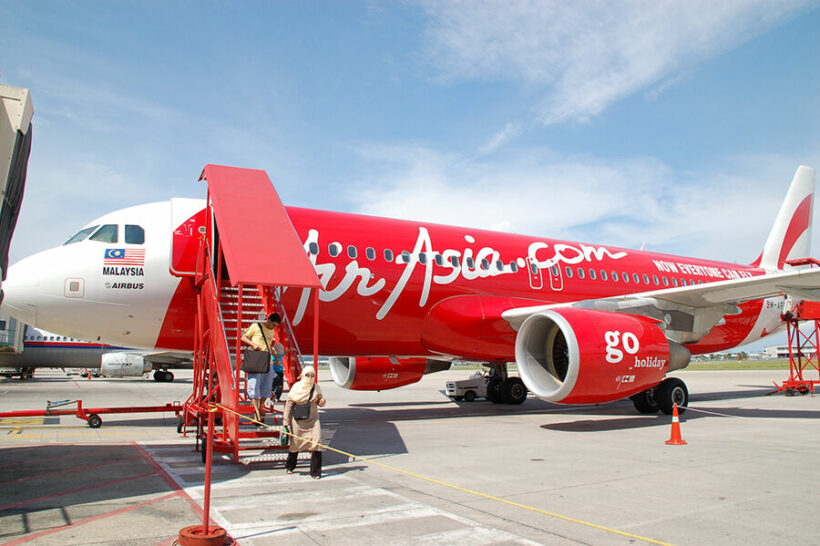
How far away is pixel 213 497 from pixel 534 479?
10.6ft

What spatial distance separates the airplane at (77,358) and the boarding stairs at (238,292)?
24.4 meters

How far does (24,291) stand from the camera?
9.17 metres

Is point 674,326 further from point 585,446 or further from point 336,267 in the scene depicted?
point 336,267

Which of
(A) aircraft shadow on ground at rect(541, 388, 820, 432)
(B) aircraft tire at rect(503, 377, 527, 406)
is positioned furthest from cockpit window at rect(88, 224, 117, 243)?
(B) aircraft tire at rect(503, 377, 527, 406)

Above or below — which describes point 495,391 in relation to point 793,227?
below

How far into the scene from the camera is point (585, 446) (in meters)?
8.51

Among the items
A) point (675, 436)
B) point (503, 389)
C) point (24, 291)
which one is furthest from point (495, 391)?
point (24, 291)

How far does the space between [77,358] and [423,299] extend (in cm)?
2957

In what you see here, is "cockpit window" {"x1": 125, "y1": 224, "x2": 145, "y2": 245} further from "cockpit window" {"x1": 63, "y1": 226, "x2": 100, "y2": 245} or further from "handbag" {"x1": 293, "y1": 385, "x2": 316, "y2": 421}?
"handbag" {"x1": 293, "y1": 385, "x2": 316, "y2": 421}

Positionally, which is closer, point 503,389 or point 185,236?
point 185,236

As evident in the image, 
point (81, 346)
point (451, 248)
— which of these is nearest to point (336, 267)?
point (451, 248)

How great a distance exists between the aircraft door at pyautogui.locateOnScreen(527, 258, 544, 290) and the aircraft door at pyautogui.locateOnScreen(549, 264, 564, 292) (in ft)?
1.13

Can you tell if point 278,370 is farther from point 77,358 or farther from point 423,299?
point 77,358

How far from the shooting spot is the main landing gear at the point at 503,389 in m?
16.3
